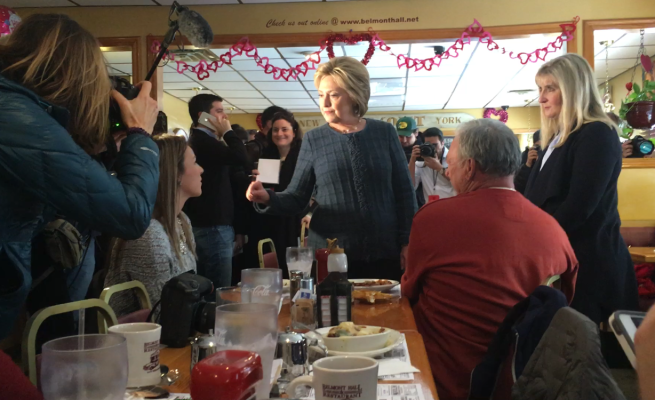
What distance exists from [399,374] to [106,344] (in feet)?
1.76

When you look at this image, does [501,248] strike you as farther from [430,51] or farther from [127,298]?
[430,51]

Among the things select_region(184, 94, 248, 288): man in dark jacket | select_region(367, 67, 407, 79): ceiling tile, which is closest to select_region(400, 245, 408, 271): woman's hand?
select_region(184, 94, 248, 288): man in dark jacket

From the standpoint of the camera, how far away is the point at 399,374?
3.53 ft

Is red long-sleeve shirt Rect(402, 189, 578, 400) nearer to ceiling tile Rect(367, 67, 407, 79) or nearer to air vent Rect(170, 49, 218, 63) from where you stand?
air vent Rect(170, 49, 218, 63)

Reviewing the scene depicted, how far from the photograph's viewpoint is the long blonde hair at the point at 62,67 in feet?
4.03

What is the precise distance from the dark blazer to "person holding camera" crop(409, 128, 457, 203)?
2136 mm

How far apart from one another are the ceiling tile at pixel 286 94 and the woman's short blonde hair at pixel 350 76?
7.79 metres

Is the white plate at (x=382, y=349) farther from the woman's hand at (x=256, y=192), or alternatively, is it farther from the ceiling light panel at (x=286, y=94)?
the ceiling light panel at (x=286, y=94)

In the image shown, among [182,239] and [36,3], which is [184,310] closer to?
[182,239]

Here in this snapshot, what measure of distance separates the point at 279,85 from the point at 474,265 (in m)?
8.20

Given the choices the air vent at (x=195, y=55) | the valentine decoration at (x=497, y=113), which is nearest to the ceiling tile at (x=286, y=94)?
the air vent at (x=195, y=55)

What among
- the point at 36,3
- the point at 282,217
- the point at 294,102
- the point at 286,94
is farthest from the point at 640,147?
the point at 294,102

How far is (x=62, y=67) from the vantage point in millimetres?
1256

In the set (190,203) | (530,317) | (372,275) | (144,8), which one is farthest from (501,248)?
(144,8)
